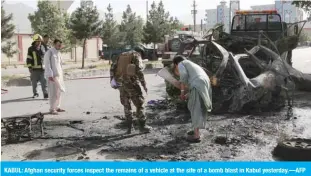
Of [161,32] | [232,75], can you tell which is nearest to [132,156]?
[232,75]

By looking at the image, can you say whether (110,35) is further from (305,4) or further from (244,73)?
(244,73)

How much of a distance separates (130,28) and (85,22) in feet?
27.6

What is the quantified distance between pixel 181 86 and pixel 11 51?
53.1 ft

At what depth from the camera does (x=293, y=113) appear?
28.2 feet

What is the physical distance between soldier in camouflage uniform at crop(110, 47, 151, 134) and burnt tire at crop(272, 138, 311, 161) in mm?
2331

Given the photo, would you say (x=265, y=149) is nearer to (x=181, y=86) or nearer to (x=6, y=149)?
(x=181, y=86)

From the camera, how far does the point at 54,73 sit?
29.3 feet

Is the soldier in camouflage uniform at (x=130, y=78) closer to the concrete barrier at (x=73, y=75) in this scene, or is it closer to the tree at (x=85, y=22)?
the concrete barrier at (x=73, y=75)

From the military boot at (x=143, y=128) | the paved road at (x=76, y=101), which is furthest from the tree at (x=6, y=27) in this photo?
the military boot at (x=143, y=128)

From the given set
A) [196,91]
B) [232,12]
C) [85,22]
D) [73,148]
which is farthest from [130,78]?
[232,12]

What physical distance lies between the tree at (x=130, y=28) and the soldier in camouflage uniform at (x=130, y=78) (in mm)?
22904

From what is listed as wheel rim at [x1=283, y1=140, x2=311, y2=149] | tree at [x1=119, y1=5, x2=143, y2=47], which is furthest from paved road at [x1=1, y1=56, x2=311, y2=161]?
tree at [x1=119, y1=5, x2=143, y2=47]

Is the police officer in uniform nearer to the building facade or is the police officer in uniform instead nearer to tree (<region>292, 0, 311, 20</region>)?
tree (<region>292, 0, 311, 20</region>)

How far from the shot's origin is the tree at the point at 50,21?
20156 millimetres
